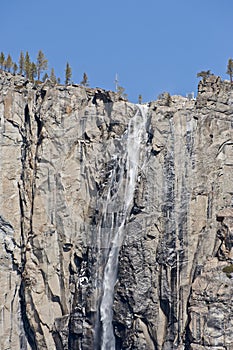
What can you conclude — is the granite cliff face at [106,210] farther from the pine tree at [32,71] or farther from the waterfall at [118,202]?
the pine tree at [32,71]

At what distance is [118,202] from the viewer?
75.2 m

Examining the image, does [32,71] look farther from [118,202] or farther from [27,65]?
[118,202]

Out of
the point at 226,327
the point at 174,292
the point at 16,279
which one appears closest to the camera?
the point at 226,327

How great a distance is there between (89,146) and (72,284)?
41.8 ft

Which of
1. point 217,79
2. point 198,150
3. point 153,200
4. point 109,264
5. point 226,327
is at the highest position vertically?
point 217,79

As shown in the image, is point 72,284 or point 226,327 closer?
point 226,327

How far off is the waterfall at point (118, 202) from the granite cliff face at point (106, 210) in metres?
0.11

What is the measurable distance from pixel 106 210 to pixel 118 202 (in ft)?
4.42

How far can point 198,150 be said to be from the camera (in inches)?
2859

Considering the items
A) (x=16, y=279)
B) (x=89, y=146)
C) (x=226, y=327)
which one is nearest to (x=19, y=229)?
(x=16, y=279)

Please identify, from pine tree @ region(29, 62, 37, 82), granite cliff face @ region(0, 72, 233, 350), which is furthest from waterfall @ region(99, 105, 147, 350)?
pine tree @ region(29, 62, 37, 82)

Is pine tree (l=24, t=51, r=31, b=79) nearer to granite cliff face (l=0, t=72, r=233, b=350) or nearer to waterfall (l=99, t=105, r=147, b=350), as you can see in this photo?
granite cliff face (l=0, t=72, r=233, b=350)

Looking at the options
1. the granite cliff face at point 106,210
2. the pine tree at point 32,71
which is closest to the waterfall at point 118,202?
the granite cliff face at point 106,210

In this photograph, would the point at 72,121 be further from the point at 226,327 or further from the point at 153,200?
the point at 226,327
